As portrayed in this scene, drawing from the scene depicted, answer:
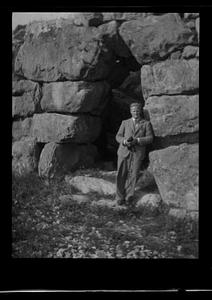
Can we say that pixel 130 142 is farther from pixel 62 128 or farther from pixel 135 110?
pixel 62 128

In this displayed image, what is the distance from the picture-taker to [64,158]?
464 centimetres

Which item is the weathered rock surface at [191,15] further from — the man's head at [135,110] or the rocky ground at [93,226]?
the rocky ground at [93,226]

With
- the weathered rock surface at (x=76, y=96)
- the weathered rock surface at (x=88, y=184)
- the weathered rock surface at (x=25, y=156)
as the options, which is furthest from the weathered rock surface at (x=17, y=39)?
the weathered rock surface at (x=88, y=184)

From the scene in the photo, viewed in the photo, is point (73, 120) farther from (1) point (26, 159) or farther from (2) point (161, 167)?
(2) point (161, 167)

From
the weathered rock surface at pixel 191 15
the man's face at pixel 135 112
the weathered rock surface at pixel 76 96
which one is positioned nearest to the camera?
the weathered rock surface at pixel 191 15

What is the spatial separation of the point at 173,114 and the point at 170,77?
1.00 ft

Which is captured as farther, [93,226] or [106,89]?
[106,89]

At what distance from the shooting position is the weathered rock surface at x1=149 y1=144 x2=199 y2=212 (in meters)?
4.38

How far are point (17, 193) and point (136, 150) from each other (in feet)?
3.48

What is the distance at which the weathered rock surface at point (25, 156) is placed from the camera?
456cm

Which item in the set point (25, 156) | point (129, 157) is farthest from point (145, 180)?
point (25, 156)
